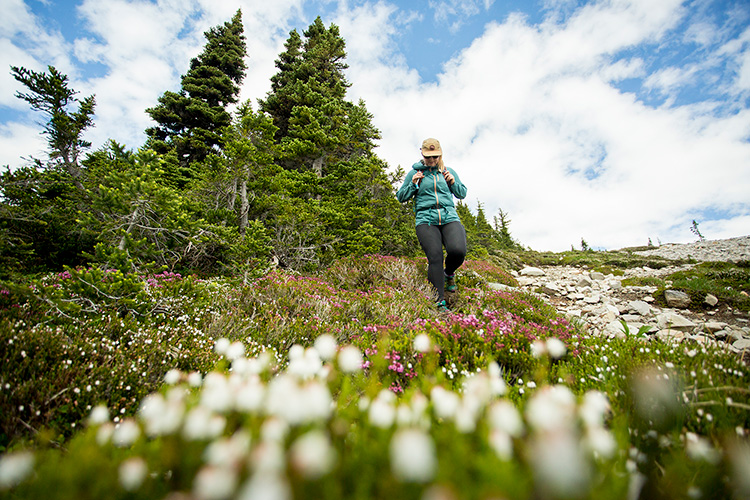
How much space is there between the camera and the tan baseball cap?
16.0 ft

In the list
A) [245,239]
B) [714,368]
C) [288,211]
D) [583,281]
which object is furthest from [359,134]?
[714,368]

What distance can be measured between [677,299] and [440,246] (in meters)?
5.16

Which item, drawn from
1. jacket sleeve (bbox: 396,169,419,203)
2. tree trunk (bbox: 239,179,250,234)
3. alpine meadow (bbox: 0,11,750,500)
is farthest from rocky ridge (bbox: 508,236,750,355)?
tree trunk (bbox: 239,179,250,234)

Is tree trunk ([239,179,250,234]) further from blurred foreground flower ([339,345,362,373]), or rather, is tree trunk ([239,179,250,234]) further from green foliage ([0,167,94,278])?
blurred foreground flower ([339,345,362,373])

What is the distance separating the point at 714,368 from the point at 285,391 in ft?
8.41

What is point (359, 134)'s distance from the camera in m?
11.5

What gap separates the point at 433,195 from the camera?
482 centimetres

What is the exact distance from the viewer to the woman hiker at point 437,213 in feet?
14.8

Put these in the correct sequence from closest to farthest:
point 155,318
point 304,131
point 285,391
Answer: point 285,391, point 155,318, point 304,131

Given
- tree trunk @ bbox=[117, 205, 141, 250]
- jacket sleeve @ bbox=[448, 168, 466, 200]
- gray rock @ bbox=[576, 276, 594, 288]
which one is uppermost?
jacket sleeve @ bbox=[448, 168, 466, 200]

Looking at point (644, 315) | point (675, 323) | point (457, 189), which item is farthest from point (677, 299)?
point (457, 189)

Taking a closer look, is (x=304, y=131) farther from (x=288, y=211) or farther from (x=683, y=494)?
(x=683, y=494)

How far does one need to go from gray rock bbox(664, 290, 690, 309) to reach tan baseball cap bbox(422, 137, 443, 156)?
5.54 metres

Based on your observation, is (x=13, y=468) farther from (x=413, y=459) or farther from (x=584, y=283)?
(x=584, y=283)
